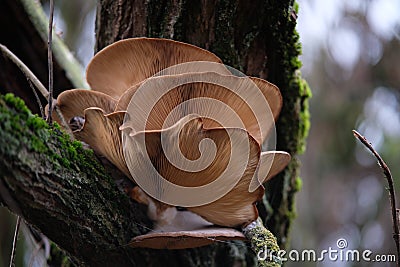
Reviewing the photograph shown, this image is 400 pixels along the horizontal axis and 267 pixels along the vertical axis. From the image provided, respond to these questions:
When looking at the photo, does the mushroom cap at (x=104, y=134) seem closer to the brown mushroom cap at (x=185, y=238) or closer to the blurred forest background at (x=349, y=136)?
the brown mushroom cap at (x=185, y=238)

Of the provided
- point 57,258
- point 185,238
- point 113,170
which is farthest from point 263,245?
point 57,258

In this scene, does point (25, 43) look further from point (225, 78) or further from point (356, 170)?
point (356, 170)

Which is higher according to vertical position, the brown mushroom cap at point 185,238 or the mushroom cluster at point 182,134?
the mushroom cluster at point 182,134

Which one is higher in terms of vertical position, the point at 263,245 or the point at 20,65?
the point at 20,65

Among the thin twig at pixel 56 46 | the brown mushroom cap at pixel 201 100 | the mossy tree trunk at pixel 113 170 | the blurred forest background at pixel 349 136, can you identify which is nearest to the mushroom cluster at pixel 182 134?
the brown mushroom cap at pixel 201 100

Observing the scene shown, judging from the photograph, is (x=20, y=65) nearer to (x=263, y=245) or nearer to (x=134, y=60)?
(x=134, y=60)

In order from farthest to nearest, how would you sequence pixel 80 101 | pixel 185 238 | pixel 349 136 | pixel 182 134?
pixel 349 136 → pixel 80 101 → pixel 185 238 → pixel 182 134

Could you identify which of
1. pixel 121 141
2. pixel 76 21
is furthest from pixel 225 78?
pixel 76 21
